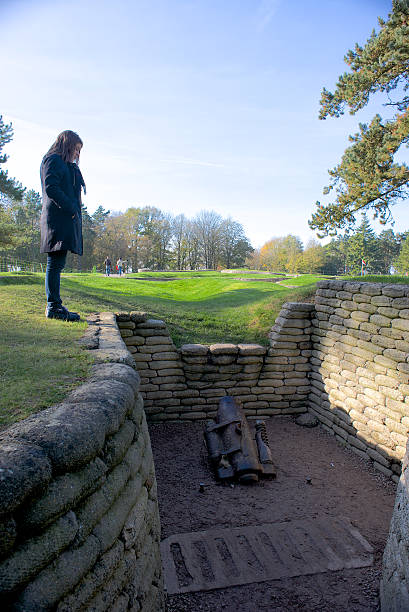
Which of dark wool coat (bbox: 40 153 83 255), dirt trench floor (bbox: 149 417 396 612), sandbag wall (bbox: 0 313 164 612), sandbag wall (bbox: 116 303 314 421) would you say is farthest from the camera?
sandbag wall (bbox: 116 303 314 421)

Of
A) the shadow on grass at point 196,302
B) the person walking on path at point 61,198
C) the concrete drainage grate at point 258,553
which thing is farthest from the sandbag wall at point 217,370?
the concrete drainage grate at point 258,553

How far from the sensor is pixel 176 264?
47.0 m

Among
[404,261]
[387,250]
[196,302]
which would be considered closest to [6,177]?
[196,302]

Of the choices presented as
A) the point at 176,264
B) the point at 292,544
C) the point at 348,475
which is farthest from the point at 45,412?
the point at 176,264

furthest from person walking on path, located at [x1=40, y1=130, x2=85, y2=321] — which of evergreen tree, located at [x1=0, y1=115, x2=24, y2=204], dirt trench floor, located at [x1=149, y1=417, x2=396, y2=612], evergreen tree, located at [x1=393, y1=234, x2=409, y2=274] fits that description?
evergreen tree, located at [x1=393, y1=234, x2=409, y2=274]

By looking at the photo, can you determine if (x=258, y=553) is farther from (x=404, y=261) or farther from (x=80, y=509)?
(x=404, y=261)

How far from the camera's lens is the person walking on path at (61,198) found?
167 inches

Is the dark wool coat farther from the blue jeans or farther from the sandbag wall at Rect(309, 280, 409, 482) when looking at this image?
the sandbag wall at Rect(309, 280, 409, 482)

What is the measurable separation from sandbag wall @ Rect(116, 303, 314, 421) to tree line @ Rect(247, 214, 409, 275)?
42.0 meters

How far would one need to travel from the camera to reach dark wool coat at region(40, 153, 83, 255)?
167 inches

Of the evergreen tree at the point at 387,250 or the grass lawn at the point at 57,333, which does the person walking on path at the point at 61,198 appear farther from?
the evergreen tree at the point at 387,250

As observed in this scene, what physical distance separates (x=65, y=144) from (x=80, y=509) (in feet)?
13.5

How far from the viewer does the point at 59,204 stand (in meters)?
4.27

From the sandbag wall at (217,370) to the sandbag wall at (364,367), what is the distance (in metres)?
0.38
